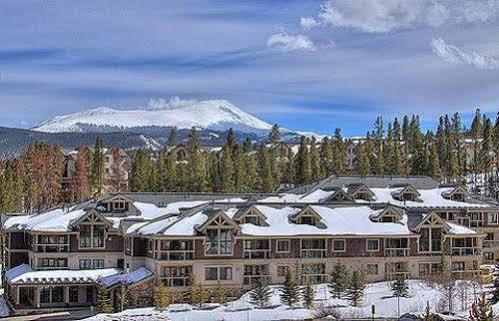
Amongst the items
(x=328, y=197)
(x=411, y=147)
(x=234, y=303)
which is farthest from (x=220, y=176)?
(x=234, y=303)

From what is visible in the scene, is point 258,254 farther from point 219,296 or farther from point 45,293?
point 45,293

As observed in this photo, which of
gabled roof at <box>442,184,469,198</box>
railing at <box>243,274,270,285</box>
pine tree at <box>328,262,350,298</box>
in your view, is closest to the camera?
pine tree at <box>328,262,350,298</box>

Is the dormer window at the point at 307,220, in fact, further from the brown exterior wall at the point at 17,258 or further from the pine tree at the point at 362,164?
the pine tree at the point at 362,164

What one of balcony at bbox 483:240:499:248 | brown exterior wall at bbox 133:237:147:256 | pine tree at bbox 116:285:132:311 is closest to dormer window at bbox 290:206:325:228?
brown exterior wall at bbox 133:237:147:256

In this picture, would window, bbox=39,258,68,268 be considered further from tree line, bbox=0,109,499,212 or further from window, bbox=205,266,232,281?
tree line, bbox=0,109,499,212

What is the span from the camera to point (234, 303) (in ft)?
147

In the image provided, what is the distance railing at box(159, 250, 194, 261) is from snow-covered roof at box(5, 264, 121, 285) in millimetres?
5262

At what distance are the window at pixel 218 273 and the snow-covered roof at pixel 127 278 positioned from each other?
11.1ft

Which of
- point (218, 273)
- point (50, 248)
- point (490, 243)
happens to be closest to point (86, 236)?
point (50, 248)

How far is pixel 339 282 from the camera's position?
4484cm

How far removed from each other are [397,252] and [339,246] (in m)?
3.85

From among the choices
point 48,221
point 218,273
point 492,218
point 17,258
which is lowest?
point 218,273

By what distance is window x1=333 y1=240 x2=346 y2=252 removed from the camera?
161 feet

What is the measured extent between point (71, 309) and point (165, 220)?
790 cm
